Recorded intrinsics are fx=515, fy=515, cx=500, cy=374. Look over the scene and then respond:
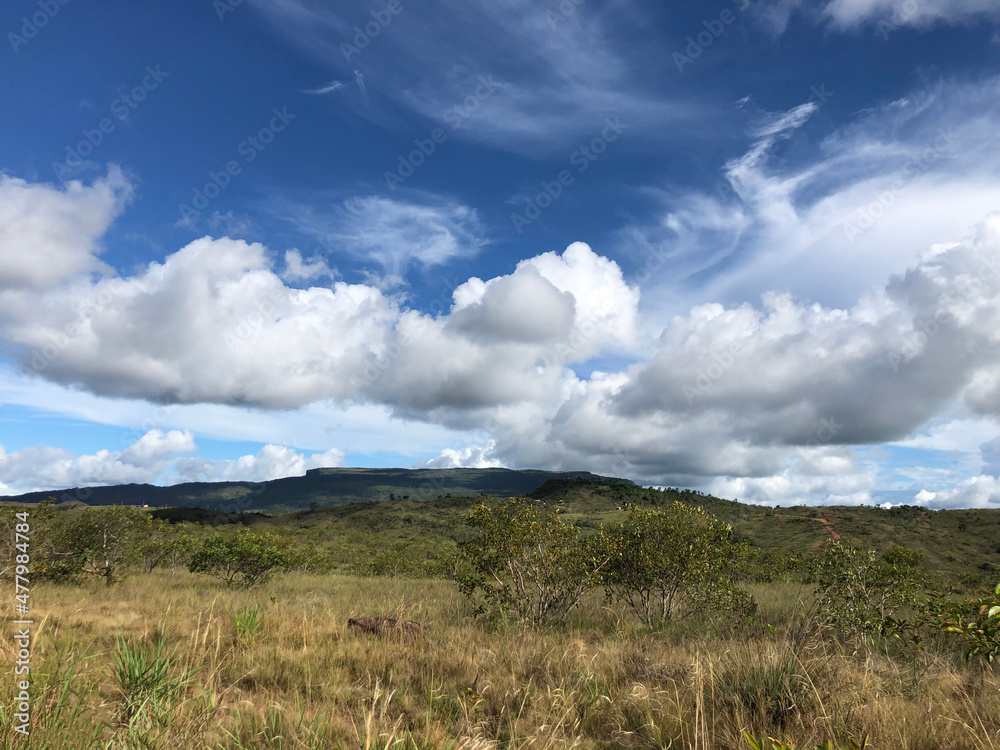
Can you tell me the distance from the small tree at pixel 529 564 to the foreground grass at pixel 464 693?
262 cm

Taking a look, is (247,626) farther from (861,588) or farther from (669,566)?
(861,588)

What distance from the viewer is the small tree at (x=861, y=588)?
360 inches

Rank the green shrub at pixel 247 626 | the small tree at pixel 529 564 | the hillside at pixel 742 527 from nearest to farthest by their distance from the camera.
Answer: the green shrub at pixel 247 626
the small tree at pixel 529 564
the hillside at pixel 742 527

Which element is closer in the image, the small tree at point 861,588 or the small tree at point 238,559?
the small tree at point 861,588

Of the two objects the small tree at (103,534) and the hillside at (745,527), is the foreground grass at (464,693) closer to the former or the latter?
the small tree at (103,534)

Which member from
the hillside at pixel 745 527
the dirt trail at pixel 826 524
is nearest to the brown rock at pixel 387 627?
the hillside at pixel 745 527

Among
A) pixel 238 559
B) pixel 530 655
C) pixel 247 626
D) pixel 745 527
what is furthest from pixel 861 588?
pixel 745 527

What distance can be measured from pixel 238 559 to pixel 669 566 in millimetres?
15359

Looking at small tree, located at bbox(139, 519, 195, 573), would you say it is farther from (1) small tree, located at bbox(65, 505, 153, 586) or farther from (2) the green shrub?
(2) the green shrub

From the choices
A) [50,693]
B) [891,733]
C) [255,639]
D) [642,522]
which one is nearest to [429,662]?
[255,639]

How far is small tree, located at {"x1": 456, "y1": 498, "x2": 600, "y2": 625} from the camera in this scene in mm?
11336

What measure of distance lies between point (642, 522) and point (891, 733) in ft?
29.2

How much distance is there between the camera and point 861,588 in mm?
10211

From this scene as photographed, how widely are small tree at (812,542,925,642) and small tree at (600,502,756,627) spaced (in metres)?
2.15
